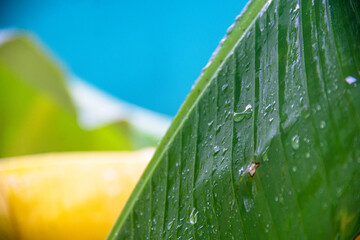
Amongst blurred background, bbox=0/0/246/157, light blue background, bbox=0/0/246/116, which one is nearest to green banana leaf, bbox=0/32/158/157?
blurred background, bbox=0/0/246/157

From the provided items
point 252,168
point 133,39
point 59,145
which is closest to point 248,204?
point 252,168

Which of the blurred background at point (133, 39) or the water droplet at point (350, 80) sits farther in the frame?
the blurred background at point (133, 39)

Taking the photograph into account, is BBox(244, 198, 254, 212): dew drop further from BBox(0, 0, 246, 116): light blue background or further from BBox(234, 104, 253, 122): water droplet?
BBox(0, 0, 246, 116): light blue background

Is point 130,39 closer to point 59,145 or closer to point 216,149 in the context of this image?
point 59,145

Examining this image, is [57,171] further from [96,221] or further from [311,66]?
[311,66]

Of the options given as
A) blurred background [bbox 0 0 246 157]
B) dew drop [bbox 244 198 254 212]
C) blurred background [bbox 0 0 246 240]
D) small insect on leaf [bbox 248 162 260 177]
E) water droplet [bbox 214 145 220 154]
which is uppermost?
blurred background [bbox 0 0 246 157]

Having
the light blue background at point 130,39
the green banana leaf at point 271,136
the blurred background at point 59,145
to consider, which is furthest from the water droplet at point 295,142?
the light blue background at point 130,39

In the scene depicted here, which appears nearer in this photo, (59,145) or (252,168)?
(252,168)

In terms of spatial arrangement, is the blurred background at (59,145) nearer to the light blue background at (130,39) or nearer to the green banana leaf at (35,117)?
the green banana leaf at (35,117)
